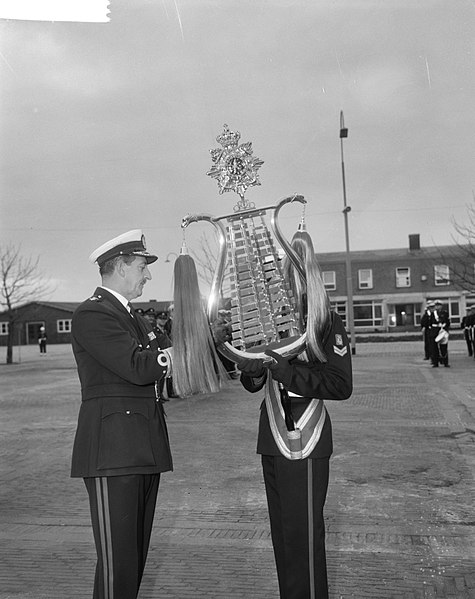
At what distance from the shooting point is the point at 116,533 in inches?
110

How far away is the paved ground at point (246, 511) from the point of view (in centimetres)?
420

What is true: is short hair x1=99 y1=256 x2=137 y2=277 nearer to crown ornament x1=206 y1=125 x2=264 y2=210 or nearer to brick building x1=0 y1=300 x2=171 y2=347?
crown ornament x1=206 y1=125 x2=264 y2=210

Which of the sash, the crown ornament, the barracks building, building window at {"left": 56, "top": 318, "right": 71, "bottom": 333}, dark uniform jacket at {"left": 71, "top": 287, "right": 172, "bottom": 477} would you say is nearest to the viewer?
dark uniform jacket at {"left": 71, "top": 287, "right": 172, "bottom": 477}

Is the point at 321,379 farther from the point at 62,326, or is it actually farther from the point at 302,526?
the point at 62,326

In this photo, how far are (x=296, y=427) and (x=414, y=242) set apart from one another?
49.9 m

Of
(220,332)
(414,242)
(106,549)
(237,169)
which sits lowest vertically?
(106,549)

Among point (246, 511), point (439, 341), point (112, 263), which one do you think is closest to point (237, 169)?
point (112, 263)

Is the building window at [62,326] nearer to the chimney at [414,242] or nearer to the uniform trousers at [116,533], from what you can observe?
the chimney at [414,242]

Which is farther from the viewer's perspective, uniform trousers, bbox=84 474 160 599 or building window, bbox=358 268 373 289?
building window, bbox=358 268 373 289

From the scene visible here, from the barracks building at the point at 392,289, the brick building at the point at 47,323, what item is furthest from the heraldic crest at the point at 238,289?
the brick building at the point at 47,323

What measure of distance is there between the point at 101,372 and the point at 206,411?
9.13 m

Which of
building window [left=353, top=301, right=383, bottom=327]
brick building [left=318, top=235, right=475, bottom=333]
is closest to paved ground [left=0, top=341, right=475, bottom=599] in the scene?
brick building [left=318, top=235, right=475, bottom=333]

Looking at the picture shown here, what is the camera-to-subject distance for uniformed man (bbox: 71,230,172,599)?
9.15 ft

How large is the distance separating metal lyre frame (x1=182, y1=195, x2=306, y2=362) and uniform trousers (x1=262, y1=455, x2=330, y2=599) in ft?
Answer: 1.74
